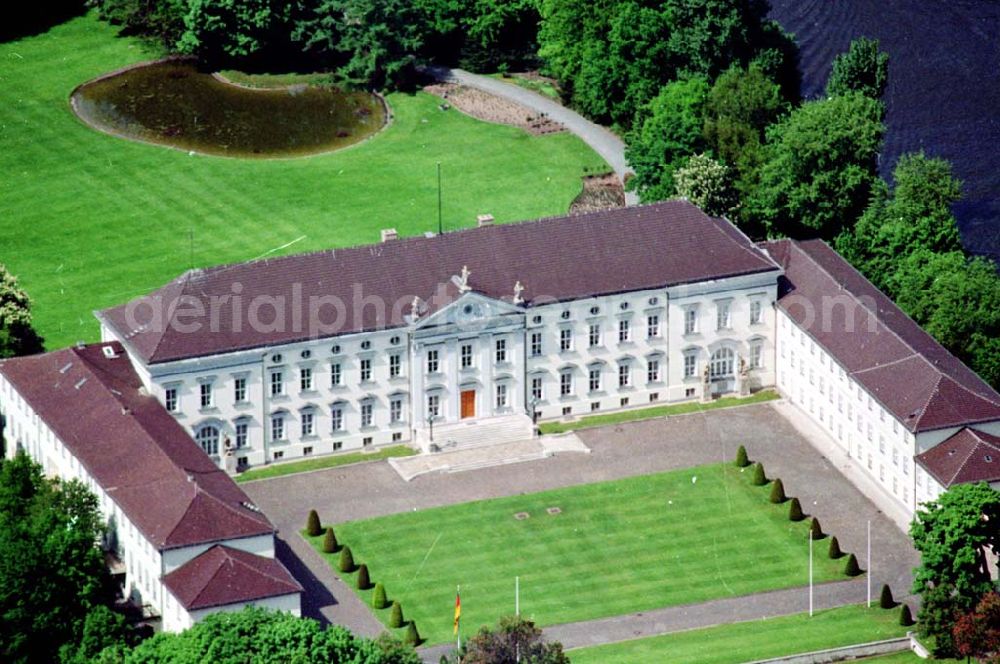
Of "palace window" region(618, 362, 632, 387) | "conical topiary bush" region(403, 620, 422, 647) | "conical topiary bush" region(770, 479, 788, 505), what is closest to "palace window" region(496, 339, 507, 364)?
"palace window" region(618, 362, 632, 387)

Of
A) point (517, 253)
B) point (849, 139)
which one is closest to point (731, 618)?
point (517, 253)

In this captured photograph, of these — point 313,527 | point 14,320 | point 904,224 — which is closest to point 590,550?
point 313,527

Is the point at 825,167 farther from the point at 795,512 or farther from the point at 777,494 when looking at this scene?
the point at 795,512

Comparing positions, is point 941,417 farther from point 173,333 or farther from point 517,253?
point 173,333

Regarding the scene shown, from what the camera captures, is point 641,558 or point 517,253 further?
point 517,253

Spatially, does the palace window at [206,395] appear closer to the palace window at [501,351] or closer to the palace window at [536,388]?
the palace window at [501,351]

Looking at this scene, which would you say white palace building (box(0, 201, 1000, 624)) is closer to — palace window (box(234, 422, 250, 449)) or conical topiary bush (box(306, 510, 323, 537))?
palace window (box(234, 422, 250, 449))

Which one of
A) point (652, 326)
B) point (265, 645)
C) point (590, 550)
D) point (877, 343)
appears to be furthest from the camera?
point (652, 326)
